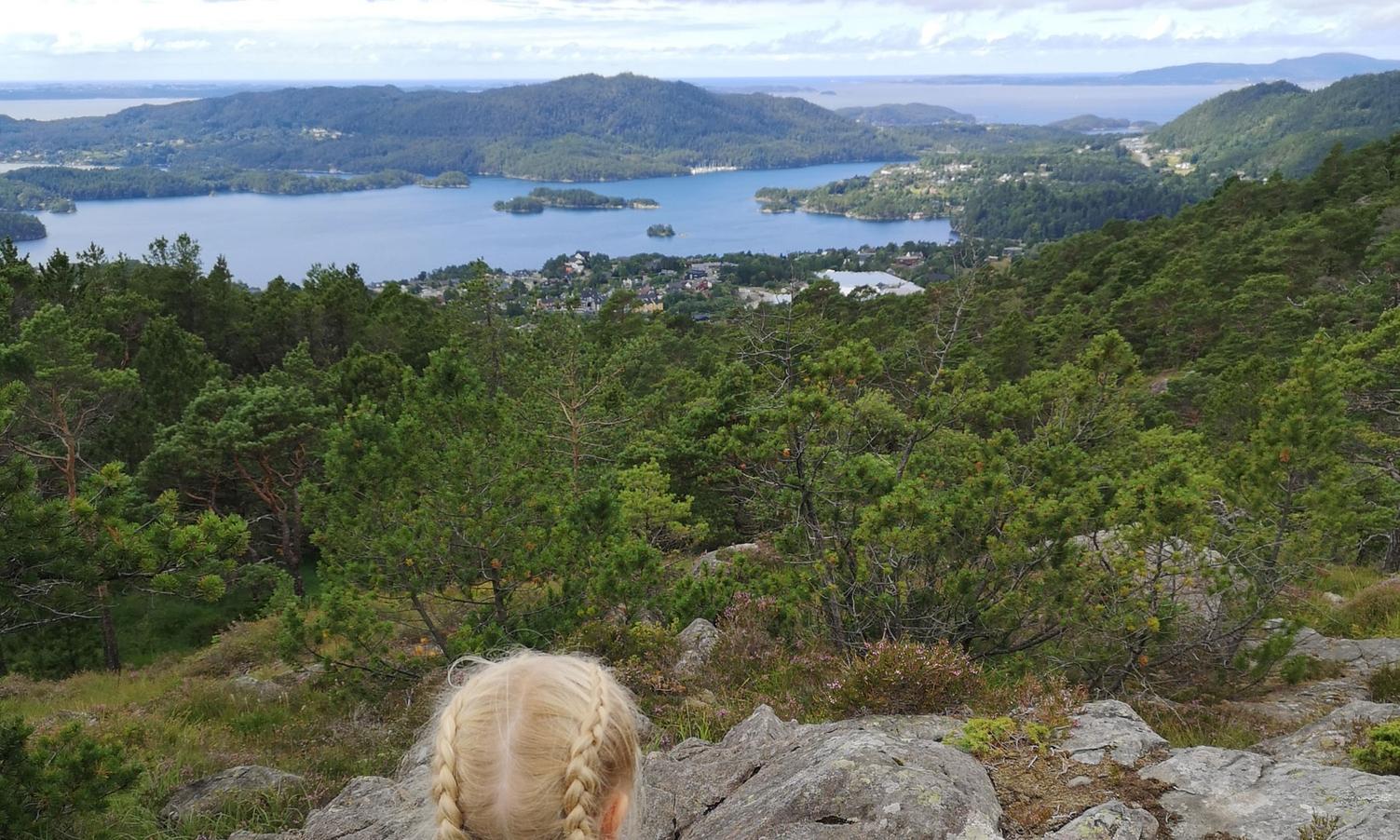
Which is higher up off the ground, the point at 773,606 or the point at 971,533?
the point at 971,533

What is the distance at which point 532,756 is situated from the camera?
1498 millimetres

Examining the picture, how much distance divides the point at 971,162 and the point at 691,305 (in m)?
141

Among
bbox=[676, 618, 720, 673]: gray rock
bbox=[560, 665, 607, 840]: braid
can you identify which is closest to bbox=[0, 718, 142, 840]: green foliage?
bbox=[676, 618, 720, 673]: gray rock

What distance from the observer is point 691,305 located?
64.2 metres

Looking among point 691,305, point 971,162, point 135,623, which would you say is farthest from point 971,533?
point 971,162

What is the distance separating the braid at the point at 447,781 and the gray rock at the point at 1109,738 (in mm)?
3151

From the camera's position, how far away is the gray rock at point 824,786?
10.2 feet

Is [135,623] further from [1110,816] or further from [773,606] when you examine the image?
[1110,816]

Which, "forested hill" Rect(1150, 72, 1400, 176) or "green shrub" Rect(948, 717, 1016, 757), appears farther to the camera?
"forested hill" Rect(1150, 72, 1400, 176)

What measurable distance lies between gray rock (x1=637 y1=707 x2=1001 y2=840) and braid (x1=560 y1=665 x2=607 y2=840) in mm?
1964

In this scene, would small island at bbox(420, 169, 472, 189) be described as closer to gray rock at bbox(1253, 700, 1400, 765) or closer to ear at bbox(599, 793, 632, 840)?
gray rock at bbox(1253, 700, 1400, 765)

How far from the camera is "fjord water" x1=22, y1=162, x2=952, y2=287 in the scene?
10288 centimetres

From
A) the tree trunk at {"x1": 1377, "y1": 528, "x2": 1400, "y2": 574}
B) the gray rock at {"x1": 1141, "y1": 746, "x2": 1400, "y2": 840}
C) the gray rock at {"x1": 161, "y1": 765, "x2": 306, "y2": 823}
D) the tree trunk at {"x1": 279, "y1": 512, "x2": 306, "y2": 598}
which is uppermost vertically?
the gray rock at {"x1": 1141, "y1": 746, "x2": 1400, "y2": 840}

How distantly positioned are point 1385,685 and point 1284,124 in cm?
19573
